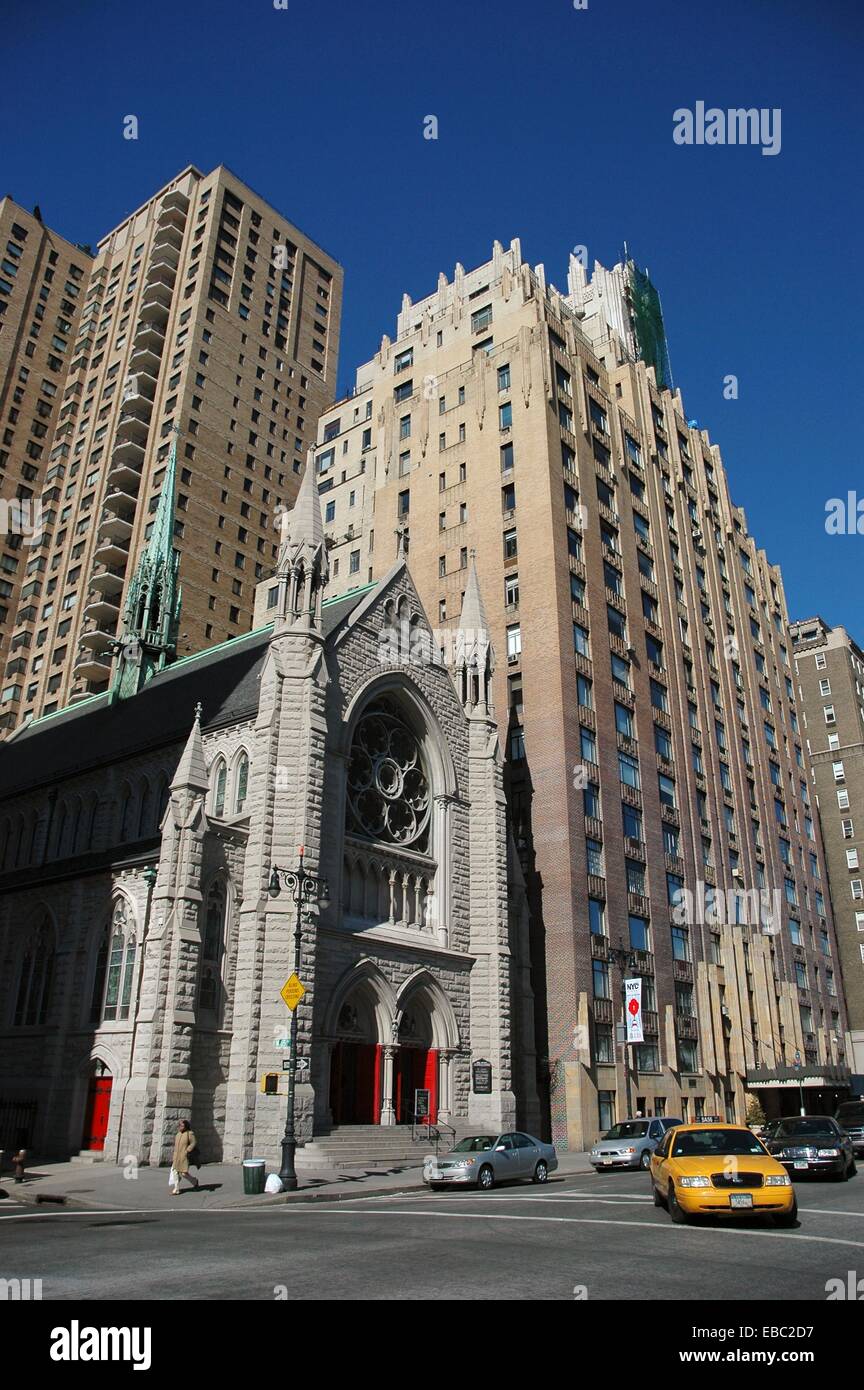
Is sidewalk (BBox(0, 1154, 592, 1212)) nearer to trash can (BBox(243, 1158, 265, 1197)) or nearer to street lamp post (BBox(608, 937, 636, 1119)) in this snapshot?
trash can (BBox(243, 1158, 265, 1197))

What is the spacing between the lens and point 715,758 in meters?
59.5

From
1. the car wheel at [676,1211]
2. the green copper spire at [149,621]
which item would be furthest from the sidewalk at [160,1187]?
the green copper spire at [149,621]

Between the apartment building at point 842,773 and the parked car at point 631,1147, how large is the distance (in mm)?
49520

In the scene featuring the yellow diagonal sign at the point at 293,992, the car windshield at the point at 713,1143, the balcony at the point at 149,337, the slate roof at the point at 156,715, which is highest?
the balcony at the point at 149,337

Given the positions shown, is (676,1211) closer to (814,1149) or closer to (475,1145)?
(475,1145)

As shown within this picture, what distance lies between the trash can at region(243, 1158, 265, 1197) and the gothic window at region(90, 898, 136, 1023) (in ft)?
36.5

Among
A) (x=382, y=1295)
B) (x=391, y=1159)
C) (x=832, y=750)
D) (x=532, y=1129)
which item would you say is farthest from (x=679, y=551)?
(x=382, y=1295)

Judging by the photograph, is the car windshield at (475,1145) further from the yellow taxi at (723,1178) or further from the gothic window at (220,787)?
the gothic window at (220,787)

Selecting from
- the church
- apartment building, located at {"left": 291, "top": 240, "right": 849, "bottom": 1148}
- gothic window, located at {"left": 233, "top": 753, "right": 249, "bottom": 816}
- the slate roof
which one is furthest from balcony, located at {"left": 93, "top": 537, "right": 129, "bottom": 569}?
gothic window, located at {"left": 233, "top": 753, "right": 249, "bottom": 816}

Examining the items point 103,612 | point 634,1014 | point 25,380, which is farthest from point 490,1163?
point 25,380

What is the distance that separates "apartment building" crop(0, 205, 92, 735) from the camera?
74625 millimetres

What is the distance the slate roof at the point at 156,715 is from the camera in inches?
1463

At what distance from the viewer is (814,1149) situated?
22391mm
